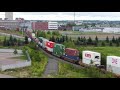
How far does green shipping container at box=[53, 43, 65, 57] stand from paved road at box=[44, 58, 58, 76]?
0.16 meters

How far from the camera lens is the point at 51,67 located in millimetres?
5188

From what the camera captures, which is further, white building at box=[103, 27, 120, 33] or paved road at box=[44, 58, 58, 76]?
white building at box=[103, 27, 120, 33]

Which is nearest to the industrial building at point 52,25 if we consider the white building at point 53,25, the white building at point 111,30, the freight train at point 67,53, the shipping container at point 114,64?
the white building at point 53,25

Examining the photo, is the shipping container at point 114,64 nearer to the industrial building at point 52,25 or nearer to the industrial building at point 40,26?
the industrial building at point 52,25

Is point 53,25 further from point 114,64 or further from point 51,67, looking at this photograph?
point 114,64

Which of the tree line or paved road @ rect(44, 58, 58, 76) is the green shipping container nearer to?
paved road @ rect(44, 58, 58, 76)

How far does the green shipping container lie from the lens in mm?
5332

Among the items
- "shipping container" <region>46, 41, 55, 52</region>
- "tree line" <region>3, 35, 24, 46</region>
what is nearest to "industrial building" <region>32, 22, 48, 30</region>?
"shipping container" <region>46, 41, 55, 52</region>

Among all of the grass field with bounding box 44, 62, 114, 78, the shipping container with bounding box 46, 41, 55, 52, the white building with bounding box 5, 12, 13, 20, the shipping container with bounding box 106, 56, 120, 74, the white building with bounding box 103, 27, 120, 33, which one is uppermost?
the white building with bounding box 5, 12, 13, 20

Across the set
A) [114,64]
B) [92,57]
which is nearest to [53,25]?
[92,57]

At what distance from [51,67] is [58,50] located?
0.38m
